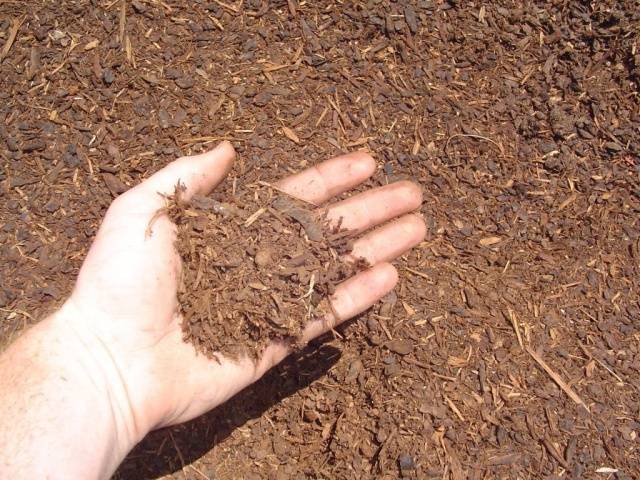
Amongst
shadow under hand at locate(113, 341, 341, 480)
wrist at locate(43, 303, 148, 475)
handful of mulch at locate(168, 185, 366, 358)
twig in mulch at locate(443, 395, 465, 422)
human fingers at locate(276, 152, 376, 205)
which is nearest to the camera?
wrist at locate(43, 303, 148, 475)

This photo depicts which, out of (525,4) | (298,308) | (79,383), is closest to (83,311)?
(79,383)

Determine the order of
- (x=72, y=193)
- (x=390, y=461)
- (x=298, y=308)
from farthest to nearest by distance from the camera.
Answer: (x=72, y=193) → (x=390, y=461) → (x=298, y=308)

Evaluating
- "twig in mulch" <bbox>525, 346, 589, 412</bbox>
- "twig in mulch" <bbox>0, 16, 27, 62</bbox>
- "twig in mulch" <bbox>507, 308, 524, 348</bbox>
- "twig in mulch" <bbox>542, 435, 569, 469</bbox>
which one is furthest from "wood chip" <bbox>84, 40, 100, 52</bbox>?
"twig in mulch" <bbox>542, 435, 569, 469</bbox>

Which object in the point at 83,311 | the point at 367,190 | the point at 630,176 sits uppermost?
the point at 83,311

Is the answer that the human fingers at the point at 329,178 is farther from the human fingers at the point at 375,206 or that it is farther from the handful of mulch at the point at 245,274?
the handful of mulch at the point at 245,274

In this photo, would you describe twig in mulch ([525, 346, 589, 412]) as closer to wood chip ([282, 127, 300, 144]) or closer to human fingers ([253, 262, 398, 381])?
→ human fingers ([253, 262, 398, 381])

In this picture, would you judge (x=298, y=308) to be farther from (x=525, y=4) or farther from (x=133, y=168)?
(x=525, y=4)
